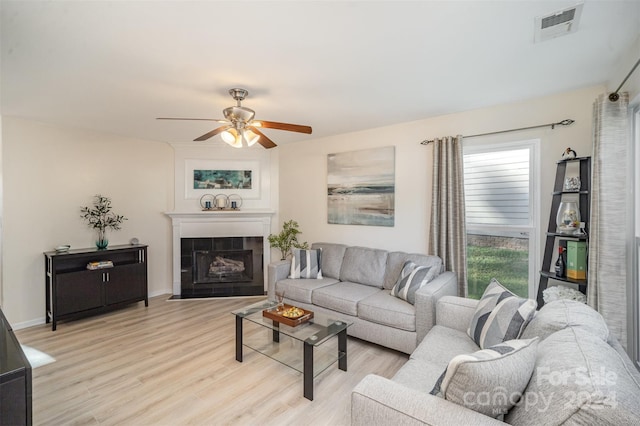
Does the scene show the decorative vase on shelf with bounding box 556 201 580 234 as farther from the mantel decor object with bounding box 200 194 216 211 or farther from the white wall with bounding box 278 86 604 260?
the mantel decor object with bounding box 200 194 216 211

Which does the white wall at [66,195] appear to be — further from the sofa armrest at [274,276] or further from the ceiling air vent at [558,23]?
the ceiling air vent at [558,23]

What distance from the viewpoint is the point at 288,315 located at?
2576 mm

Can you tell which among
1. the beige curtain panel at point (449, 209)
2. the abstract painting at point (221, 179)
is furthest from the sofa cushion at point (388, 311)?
the abstract painting at point (221, 179)

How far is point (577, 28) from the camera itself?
1.72 meters

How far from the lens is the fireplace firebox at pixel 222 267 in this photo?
4621mm

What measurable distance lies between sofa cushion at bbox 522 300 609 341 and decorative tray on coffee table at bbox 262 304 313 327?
163 centimetres

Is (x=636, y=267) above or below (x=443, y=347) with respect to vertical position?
above

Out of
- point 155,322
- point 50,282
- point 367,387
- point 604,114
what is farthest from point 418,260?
point 50,282

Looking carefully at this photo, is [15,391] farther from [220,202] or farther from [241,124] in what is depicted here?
[220,202]

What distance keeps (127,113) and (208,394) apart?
2.97 meters

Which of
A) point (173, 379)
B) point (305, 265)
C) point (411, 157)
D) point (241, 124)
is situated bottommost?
point (173, 379)

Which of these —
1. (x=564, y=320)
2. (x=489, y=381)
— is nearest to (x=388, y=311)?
(x=564, y=320)

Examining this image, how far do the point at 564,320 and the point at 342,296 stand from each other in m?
1.96

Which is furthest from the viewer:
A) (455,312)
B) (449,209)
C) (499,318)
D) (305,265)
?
(305,265)
